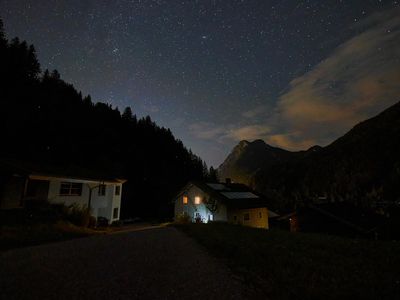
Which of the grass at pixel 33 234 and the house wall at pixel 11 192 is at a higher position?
the house wall at pixel 11 192

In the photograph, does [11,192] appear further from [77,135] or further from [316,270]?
[77,135]

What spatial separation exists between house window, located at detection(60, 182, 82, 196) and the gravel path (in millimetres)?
17947

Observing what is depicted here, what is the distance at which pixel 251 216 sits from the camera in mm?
39562

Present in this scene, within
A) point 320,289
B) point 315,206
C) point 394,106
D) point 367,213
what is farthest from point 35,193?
point 394,106

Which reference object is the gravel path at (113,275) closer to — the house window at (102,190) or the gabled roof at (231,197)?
the house window at (102,190)

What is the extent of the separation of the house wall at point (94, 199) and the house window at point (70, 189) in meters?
0.38

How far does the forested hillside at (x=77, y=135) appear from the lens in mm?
46906

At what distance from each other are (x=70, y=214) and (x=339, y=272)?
2071 cm

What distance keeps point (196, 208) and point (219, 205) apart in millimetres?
5061

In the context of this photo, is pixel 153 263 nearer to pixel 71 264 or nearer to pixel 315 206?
pixel 71 264

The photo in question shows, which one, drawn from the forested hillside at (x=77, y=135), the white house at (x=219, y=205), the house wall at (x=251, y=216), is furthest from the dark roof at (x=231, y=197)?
the forested hillside at (x=77, y=135)

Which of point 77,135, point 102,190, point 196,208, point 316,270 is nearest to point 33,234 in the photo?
point 316,270

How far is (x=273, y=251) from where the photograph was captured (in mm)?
8906

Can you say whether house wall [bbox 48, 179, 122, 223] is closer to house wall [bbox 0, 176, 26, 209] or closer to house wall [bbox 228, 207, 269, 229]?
house wall [bbox 0, 176, 26, 209]
